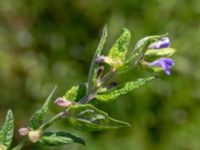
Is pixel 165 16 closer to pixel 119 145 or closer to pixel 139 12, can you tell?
pixel 139 12

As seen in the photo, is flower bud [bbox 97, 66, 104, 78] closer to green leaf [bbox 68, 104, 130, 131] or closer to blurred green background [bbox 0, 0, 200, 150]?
green leaf [bbox 68, 104, 130, 131]

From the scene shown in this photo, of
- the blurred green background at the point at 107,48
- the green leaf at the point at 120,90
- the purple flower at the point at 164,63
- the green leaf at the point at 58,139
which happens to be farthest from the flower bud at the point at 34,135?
the blurred green background at the point at 107,48

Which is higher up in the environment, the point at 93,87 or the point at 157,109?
the point at 157,109

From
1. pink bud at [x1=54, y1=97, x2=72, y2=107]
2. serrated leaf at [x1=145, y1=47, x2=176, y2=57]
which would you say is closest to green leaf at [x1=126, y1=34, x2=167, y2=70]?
serrated leaf at [x1=145, y1=47, x2=176, y2=57]

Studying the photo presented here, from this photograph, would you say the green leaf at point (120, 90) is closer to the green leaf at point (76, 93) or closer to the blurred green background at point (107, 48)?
the green leaf at point (76, 93)

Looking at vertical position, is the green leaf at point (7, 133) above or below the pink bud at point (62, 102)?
below

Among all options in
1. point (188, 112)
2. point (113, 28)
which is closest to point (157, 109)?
point (188, 112)

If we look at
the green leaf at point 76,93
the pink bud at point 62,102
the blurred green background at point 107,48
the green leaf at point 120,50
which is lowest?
the pink bud at point 62,102
